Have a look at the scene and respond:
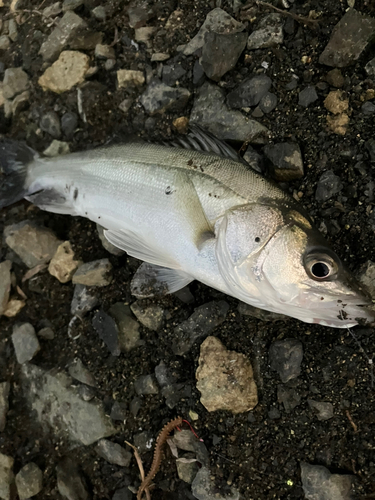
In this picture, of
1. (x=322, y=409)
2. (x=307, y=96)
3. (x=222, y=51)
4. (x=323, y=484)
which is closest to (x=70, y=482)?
(x=323, y=484)

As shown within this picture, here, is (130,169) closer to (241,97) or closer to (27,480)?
(241,97)

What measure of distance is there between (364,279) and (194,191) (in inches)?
53.2

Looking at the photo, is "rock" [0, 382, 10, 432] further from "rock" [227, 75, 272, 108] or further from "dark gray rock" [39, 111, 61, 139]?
"rock" [227, 75, 272, 108]

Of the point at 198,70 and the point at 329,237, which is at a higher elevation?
the point at 198,70

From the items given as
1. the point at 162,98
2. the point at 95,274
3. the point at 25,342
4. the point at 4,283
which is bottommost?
the point at 25,342

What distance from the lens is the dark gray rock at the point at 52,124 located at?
153 inches

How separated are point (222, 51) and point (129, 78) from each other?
3.13 ft

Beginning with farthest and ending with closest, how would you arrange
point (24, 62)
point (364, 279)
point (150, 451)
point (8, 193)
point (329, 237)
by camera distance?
point (24, 62) → point (8, 193) → point (150, 451) → point (329, 237) → point (364, 279)

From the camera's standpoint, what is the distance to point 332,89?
297cm

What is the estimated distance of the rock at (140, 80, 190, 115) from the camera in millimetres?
3398

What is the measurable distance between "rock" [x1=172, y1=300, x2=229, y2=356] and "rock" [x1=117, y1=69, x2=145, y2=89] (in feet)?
7.27

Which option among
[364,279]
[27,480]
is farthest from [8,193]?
[364,279]

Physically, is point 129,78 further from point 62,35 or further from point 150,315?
point 150,315

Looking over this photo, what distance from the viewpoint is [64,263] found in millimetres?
3576
